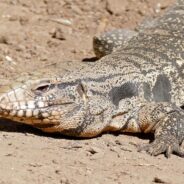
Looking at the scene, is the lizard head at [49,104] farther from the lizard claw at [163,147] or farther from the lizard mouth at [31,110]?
the lizard claw at [163,147]

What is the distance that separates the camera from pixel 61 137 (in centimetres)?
830

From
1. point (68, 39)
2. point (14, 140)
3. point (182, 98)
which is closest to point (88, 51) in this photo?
point (68, 39)

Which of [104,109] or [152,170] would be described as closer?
[152,170]

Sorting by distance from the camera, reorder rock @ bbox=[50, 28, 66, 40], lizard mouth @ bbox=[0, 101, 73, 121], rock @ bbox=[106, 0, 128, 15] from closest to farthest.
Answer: lizard mouth @ bbox=[0, 101, 73, 121] → rock @ bbox=[50, 28, 66, 40] → rock @ bbox=[106, 0, 128, 15]

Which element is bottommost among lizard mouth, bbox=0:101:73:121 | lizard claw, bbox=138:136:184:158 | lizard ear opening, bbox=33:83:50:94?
lizard claw, bbox=138:136:184:158

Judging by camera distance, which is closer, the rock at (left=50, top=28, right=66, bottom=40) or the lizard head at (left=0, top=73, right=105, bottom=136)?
the lizard head at (left=0, top=73, right=105, bottom=136)

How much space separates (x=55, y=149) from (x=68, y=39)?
4105 mm

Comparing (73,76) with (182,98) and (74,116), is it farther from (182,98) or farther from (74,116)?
(182,98)

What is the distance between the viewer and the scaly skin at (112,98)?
7992 millimetres

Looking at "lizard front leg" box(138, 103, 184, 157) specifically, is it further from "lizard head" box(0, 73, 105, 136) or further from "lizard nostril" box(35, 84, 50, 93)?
"lizard nostril" box(35, 84, 50, 93)

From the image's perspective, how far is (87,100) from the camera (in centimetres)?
823

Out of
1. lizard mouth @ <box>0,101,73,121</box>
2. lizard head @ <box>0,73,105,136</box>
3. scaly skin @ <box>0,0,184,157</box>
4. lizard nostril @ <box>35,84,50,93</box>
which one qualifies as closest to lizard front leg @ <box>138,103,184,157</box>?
scaly skin @ <box>0,0,184,157</box>

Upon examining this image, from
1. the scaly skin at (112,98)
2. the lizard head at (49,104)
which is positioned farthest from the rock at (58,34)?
the lizard head at (49,104)

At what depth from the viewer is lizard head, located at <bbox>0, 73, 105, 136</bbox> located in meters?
7.92
